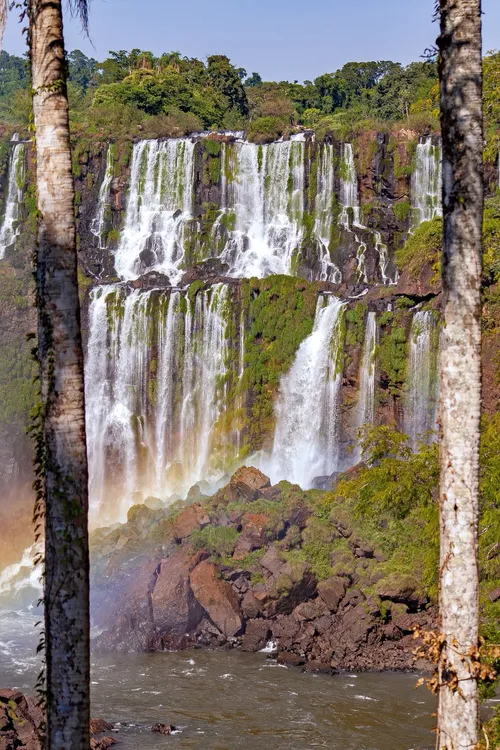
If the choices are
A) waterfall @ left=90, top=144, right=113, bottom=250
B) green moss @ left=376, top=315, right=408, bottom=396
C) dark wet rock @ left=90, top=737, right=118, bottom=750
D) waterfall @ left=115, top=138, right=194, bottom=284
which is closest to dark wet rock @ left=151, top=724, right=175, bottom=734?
dark wet rock @ left=90, top=737, right=118, bottom=750

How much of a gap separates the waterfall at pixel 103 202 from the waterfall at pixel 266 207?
17.7 feet

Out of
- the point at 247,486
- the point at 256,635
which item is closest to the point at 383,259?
the point at 247,486

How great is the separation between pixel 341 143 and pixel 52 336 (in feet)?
107

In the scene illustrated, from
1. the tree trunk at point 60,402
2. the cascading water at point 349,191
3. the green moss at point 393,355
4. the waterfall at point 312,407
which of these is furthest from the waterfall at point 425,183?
the tree trunk at point 60,402

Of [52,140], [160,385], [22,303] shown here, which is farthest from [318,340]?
[52,140]

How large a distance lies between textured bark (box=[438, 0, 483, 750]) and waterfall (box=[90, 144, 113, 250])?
33.8 meters

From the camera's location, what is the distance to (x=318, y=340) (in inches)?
1214

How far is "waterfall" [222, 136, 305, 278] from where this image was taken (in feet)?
121

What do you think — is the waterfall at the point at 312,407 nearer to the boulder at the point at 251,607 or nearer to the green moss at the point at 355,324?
the green moss at the point at 355,324

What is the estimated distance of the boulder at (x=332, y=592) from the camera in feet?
67.2

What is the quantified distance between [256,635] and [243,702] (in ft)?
9.77

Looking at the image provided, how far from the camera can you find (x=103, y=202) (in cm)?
3950

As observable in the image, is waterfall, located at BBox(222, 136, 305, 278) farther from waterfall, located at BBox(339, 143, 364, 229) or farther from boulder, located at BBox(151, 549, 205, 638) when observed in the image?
boulder, located at BBox(151, 549, 205, 638)

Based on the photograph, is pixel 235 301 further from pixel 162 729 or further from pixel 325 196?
pixel 162 729
